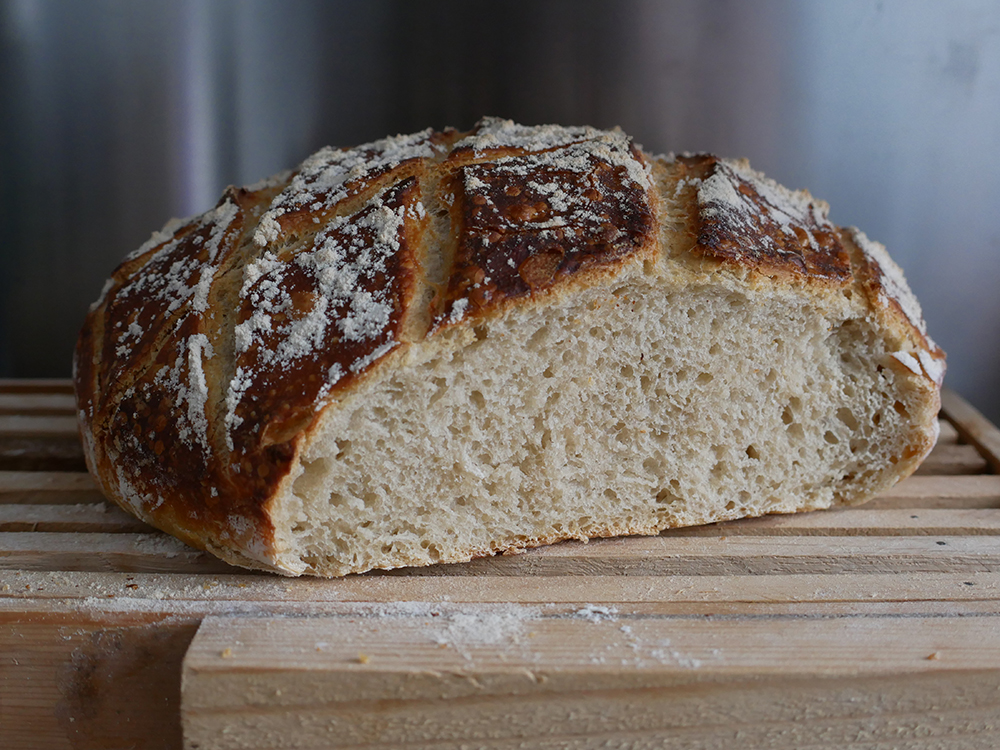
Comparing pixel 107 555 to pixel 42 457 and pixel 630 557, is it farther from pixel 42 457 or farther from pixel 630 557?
pixel 630 557

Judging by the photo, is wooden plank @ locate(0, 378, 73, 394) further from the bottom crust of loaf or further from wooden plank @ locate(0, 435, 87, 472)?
the bottom crust of loaf

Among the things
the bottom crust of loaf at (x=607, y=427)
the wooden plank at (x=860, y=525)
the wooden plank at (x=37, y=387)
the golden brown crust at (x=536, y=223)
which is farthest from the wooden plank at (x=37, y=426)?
the wooden plank at (x=860, y=525)

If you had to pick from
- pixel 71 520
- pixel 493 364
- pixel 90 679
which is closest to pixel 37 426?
pixel 71 520

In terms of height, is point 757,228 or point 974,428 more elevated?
point 757,228

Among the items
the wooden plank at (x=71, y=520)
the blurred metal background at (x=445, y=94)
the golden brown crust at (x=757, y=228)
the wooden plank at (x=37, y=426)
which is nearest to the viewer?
the golden brown crust at (x=757, y=228)

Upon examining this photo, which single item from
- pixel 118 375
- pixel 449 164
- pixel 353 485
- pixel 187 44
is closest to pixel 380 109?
pixel 187 44

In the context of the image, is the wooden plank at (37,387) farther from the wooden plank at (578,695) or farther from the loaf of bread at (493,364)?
the wooden plank at (578,695)

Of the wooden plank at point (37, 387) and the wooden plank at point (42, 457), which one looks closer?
the wooden plank at point (42, 457)
